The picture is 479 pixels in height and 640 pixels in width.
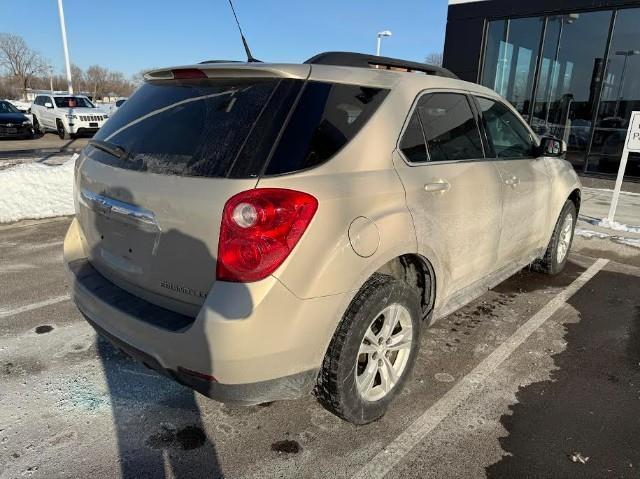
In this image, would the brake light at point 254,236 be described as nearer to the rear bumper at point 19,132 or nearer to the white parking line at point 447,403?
the white parking line at point 447,403

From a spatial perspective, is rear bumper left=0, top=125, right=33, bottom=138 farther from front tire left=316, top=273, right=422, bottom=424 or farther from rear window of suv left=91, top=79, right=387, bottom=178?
front tire left=316, top=273, right=422, bottom=424

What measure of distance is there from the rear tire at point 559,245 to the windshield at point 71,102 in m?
19.2

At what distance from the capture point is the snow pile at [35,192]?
21.2ft

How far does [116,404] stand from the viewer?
2695 mm

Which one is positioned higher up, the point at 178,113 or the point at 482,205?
the point at 178,113

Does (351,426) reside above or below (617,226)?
above

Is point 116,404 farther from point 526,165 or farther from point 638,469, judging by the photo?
point 526,165

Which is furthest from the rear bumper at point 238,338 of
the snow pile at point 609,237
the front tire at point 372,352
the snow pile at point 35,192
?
the snow pile at point 609,237

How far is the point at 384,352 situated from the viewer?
2.57 metres

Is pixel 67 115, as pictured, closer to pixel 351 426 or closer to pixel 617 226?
pixel 617 226

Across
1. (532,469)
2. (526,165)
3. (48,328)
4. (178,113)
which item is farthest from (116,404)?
(526,165)

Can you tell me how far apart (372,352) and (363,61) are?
1.60 metres

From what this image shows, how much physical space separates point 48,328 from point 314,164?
2640mm

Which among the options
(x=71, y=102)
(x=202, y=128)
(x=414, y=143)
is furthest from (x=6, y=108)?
(x=414, y=143)
